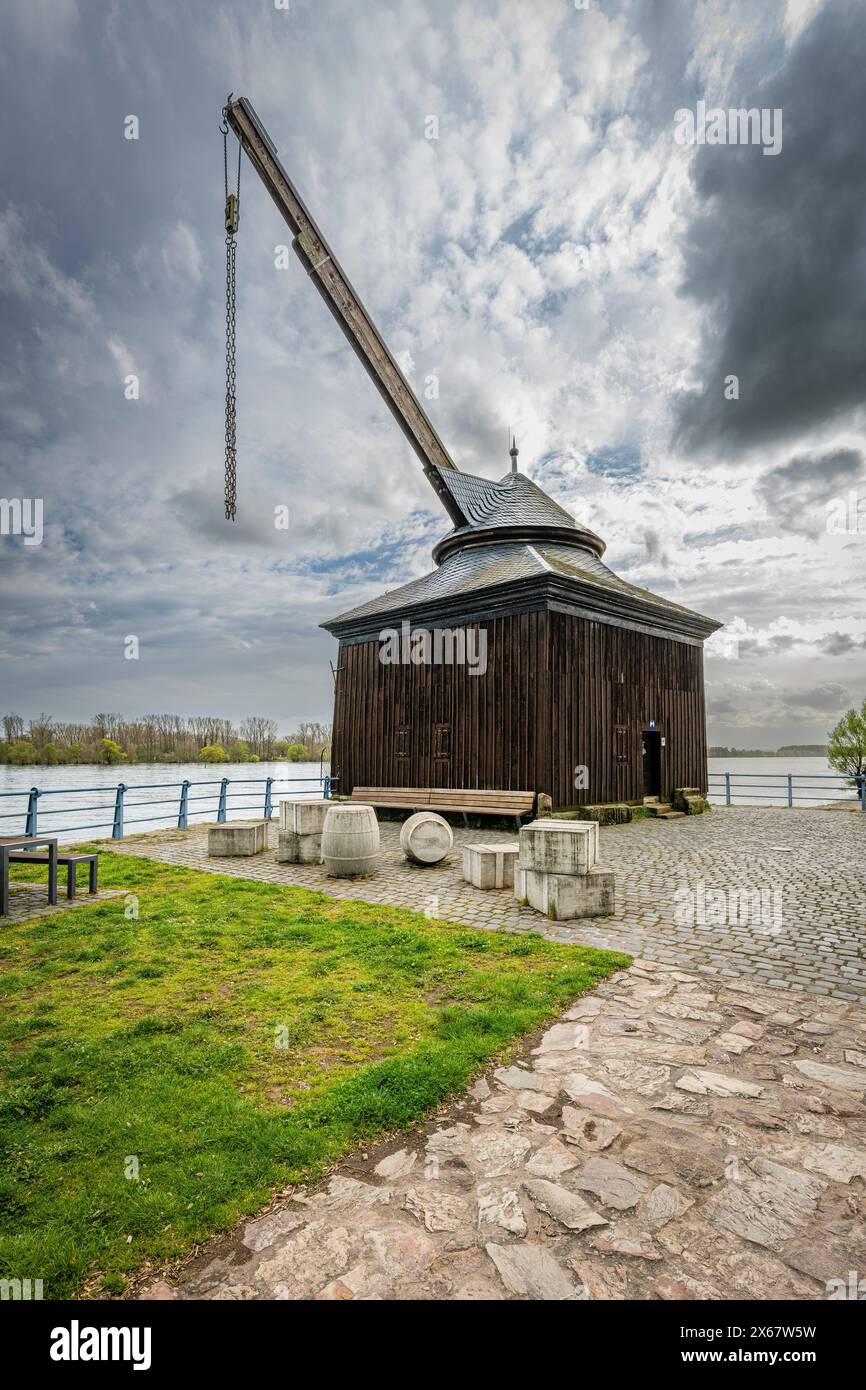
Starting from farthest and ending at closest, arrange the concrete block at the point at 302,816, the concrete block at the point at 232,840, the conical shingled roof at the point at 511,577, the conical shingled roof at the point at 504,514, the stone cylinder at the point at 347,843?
the conical shingled roof at the point at 504,514 < the conical shingled roof at the point at 511,577 < the concrete block at the point at 232,840 < the concrete block at the point at 302,816 < the stone cylinder at the point at 347,843

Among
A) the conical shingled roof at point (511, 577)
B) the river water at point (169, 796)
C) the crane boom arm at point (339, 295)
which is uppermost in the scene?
the crane boom arm at point (339, 295)

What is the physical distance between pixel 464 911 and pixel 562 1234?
16.3ft

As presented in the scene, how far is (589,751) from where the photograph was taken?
1556 cm

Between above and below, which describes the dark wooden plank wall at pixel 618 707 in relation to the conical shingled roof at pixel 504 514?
below

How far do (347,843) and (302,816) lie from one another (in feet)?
5.03

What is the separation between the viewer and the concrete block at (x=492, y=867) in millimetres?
8469

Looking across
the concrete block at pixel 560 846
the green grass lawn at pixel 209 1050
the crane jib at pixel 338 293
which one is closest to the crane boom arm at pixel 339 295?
the crane jib at pixel 338 293

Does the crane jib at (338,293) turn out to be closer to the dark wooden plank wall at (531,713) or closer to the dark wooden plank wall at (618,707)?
the dark wooden plank wall at (531,713)

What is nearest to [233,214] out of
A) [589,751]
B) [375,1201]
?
[589,751]

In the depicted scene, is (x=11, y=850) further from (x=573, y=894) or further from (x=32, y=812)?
(x=573, y=894)

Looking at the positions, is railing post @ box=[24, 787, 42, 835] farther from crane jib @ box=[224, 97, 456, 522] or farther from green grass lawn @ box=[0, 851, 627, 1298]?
crane jib @ box=[224, 97, 456, 522]

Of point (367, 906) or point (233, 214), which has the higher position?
point (233, 214)

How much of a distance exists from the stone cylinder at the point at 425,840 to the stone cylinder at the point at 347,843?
761 millimetres
